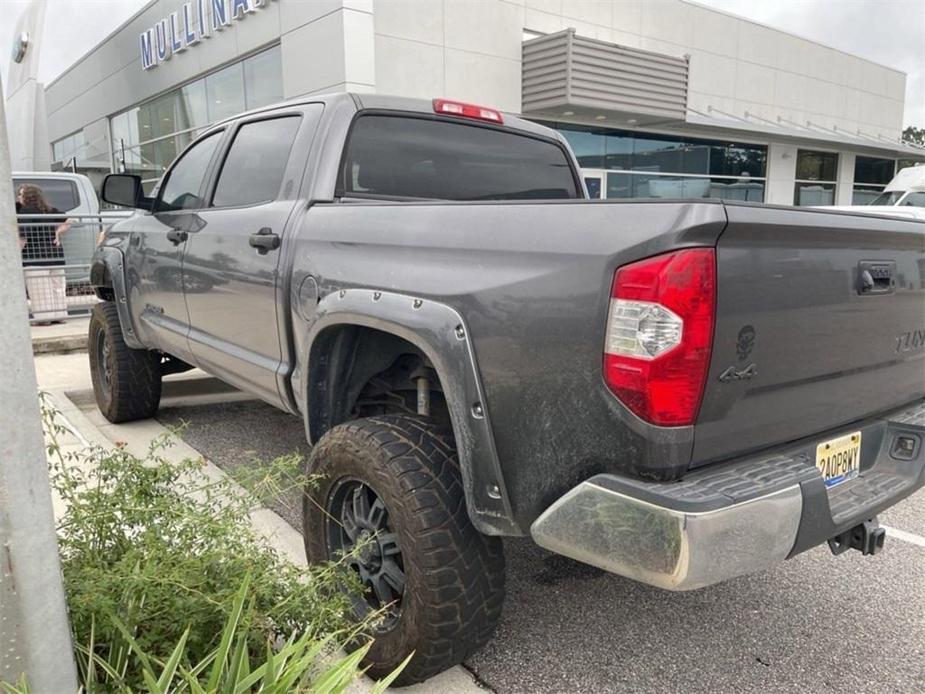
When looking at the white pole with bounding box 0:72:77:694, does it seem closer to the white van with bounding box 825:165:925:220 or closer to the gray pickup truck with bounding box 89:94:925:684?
the gray pickup truck with bounding box 89:94:925:684

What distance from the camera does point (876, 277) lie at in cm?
227

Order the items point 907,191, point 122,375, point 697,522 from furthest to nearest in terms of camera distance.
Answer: point 907,191
point 122,375
point 697,522

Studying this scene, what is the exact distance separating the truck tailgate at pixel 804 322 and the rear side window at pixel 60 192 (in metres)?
11.1

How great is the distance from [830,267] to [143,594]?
6.87 feet

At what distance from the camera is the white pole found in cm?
153

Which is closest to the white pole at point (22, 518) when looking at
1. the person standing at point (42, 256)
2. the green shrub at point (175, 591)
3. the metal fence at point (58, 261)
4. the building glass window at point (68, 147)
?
the green shrub at point (175, 591)

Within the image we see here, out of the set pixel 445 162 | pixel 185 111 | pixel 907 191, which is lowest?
pixel 445 162

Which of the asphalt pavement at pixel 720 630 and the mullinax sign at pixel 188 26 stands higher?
the mullinax sign at pixel 188 26

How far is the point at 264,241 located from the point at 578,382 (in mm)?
1772

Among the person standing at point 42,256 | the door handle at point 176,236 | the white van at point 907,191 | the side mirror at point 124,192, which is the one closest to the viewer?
the door handle at point 176,236

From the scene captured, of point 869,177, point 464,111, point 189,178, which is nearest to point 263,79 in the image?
point 189,178

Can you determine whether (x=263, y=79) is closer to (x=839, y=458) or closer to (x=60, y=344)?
(x=60, y=344)

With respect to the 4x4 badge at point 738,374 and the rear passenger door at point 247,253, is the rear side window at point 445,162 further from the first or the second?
the 4x4 badge at point 738,374

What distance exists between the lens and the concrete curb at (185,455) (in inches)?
94.3
